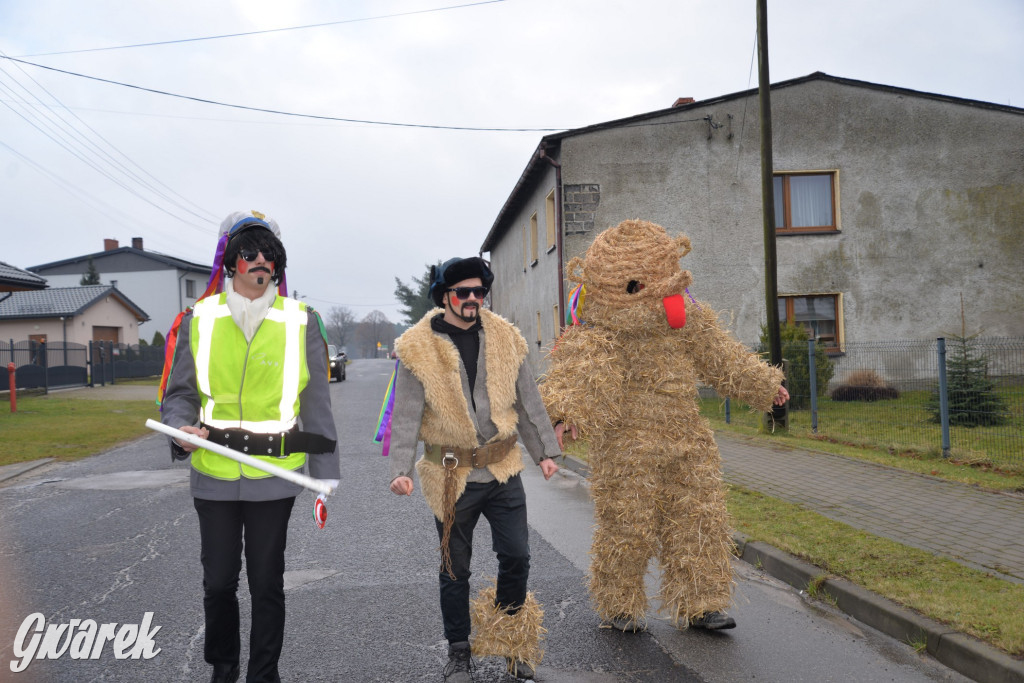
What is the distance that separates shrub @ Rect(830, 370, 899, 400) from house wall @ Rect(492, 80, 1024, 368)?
355cm

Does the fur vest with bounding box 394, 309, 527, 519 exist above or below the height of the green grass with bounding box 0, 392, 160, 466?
above

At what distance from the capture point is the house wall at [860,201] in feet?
58.7

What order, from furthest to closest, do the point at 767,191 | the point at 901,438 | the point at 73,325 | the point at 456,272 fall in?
the point at 73,325
the point at 767,191
the point at 901,438
the point at 456,272

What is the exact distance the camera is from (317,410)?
10.1ft

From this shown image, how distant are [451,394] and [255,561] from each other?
3.41 feet

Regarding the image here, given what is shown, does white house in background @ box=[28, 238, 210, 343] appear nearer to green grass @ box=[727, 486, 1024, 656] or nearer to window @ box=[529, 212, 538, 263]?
window @ box=[529, 212, 538, 263]

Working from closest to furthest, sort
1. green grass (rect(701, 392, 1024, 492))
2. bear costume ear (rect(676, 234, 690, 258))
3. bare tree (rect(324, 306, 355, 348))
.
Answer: bear costume ear (rect(676, 234, 690, 258)) < green grass (rect(701, 392, 1024, 492)) < bare tree (rect(324, 306, 355, 348))

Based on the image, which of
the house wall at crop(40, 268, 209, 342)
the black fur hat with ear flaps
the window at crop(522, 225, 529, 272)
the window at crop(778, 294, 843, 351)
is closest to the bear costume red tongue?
the black fur hat with ear flaps

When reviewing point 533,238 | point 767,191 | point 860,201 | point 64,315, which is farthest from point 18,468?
point 64,315

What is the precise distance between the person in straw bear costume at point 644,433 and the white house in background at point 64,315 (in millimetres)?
36489

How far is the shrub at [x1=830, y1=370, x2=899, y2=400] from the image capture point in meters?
13.5

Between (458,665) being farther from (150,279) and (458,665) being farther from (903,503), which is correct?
(150,279)

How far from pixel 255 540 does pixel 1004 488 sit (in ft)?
22.6

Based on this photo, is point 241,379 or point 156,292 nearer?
point 241,379
